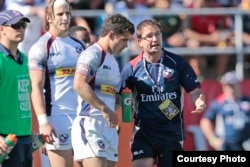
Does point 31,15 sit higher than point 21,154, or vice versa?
point 31,15

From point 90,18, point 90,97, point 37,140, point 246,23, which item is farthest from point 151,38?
point 246,23

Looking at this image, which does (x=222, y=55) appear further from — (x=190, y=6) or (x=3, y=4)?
(x=3, y=4)

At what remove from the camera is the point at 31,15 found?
15.9 metres

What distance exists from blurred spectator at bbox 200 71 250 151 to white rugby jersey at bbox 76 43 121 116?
4.66 meters

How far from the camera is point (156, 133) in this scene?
11.0 m

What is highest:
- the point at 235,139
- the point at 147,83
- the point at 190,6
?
the point at 190,6

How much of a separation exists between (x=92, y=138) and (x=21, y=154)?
100cm

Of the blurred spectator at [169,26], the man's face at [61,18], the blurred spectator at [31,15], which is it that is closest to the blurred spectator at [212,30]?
the blurred spectator at [169,26]

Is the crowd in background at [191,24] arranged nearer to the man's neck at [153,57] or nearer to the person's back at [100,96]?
the man's neck at [153,57]

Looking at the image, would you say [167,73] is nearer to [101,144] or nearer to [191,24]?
[101,144]

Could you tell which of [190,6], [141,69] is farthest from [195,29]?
[141,69]

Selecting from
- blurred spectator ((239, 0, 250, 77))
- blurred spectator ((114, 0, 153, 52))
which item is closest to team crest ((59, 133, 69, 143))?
blurred spectator ((114, 0, 153, 52))

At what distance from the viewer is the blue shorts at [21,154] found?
952 centimetres

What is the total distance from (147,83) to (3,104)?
2.02 meters
